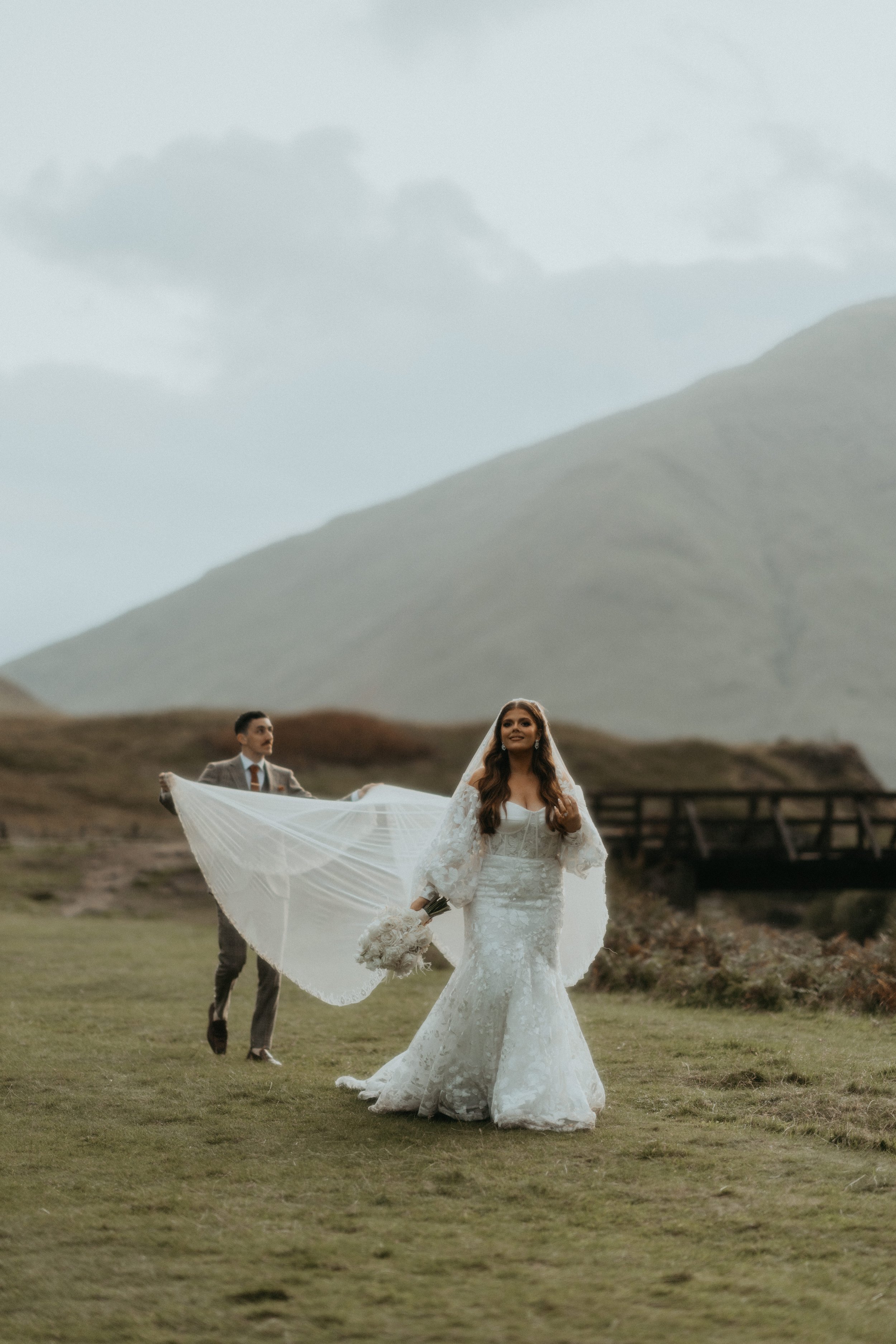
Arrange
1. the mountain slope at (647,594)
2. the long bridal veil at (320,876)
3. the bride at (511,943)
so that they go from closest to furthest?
the bride at (511,943)
the long bridal veil at (320,876)
the mountain slope at (647,594)

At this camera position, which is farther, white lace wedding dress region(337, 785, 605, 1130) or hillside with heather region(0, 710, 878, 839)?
hillside with heather region(0, 710, 878, 839)

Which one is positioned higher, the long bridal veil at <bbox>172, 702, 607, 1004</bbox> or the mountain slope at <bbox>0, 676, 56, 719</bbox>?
the mountain slope at <bbox>0, 676, 56, 719</bbox>

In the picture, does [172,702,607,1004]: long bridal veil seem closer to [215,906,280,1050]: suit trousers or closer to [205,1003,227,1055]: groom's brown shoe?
[215,906,280,1050]: suit trousers

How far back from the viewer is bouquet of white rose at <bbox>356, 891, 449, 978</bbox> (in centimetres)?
631

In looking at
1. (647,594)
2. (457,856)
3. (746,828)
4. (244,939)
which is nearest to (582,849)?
(457,856)

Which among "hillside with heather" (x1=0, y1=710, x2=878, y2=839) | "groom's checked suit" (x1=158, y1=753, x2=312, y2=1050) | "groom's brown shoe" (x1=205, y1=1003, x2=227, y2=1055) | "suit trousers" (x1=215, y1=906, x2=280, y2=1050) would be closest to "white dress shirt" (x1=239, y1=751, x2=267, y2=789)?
"groom's checked suit" (x1=158, y1=753, x2=312, y2=1050)

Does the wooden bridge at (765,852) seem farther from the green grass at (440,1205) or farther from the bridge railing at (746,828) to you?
the green grass at (440,1205)

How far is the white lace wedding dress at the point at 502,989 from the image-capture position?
6145 millimetres

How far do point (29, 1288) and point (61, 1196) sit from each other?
3.52 feet

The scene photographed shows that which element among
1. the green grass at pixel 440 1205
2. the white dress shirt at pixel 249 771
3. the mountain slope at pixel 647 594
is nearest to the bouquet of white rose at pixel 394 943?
the green grass at pixel 440 1205

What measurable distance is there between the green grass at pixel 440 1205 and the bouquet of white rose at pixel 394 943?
81cm

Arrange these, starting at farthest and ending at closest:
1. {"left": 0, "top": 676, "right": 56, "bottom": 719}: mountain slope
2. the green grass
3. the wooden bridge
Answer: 1. {"left": 0, "top": 676, "right": 56, "bottom": 719}: mountain slope
2. the wooden bridge
3. the green grass

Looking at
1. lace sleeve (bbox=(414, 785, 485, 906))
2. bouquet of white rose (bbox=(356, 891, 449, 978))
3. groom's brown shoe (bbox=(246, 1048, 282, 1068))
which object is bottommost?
groom's brown shoe (bbox=(246, 1048, 282, 1068))

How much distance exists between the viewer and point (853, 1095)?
22.4ft
